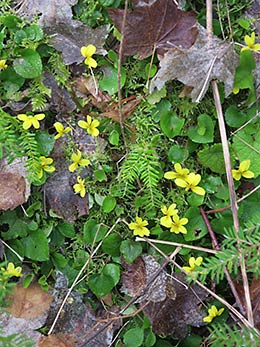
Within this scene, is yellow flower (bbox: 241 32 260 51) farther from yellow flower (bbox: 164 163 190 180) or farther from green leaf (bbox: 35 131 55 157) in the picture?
green leaf (bbox: 35 131 55 157)

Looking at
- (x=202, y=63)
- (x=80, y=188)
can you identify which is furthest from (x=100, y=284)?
(x=202, y=63)

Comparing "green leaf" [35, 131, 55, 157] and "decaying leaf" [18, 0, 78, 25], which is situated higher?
"decaying leaf" [18, 0, 78, 25]

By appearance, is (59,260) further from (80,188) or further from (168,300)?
(168,300)

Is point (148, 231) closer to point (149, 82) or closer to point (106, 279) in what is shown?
point (106, 279)

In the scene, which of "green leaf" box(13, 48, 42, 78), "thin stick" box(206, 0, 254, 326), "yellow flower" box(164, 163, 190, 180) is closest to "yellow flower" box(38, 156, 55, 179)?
"green leaf" box(13, 48, 42, 78)

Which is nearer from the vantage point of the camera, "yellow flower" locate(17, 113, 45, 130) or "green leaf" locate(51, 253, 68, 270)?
"yellow flower" locate(17, 113, 45, 130)

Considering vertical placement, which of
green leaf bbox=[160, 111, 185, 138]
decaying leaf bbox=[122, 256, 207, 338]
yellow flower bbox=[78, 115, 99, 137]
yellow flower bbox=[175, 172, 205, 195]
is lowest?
decaying leaf bbox=[122, 256, 207, 338]

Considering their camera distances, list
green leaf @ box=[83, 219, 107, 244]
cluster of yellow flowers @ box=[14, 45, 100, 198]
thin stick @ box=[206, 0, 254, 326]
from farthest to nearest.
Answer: green leaf @ box=[83, 219, 107, 244] → cluster of yellow flowers @ box=[14, 45, 100, 198] → thin stick @ box=[206, 0, 254, 326]
